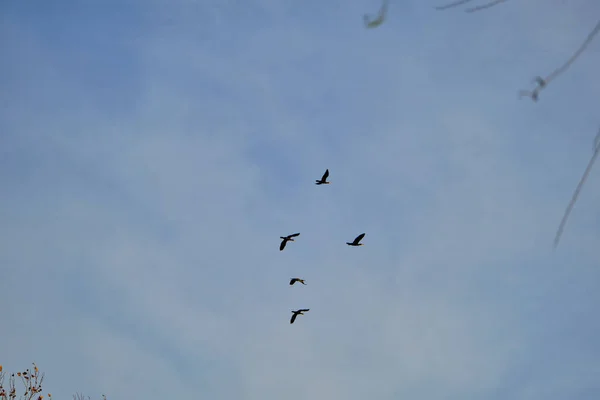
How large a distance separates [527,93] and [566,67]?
0.23m

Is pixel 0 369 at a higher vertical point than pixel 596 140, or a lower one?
higher

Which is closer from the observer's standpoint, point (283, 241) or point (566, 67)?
point (566, 67)

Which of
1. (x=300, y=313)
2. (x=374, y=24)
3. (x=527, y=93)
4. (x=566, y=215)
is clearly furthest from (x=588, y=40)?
(x=300, y=313)

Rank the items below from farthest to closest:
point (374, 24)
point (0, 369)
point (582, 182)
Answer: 1. point (0, 369)
2. point (374, 24)
3. point (582, 182)

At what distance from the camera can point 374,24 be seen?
7.45 feet

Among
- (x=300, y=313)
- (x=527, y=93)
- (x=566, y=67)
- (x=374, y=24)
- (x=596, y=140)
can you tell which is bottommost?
(x=596, y=140)

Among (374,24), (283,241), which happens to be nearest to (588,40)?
(374,24)

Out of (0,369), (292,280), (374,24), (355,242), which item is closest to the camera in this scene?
(374,24)


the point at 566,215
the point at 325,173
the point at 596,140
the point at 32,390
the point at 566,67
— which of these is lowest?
the point at 566,215

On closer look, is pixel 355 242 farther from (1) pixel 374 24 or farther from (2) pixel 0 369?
(1) pixel 374 24

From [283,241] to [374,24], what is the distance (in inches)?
912

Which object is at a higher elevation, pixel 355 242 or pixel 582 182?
pixel 355 242

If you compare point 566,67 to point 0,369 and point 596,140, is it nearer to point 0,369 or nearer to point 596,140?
point 596,140

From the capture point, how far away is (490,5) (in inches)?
90.9
